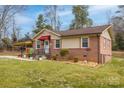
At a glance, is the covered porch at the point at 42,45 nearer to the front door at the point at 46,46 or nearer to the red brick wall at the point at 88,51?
the front door at the point at 46,46

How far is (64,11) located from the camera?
10.1m

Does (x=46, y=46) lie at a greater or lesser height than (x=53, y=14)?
lesser

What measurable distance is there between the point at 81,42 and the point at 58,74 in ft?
10.5

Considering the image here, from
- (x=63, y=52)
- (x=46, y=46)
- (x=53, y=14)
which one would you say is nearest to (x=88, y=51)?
(x=63, y=52)

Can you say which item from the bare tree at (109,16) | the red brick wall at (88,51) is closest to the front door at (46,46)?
the red brick wall at (88,51)

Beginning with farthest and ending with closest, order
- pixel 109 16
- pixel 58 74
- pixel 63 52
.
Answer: pixel 63 52
pixel 109 16
pixel 58 74

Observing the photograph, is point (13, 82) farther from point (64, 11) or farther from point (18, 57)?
point (64, 11)

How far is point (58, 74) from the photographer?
9398 mm

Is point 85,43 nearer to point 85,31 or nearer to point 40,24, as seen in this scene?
point 85,31

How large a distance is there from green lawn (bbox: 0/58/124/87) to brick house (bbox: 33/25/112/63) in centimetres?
79

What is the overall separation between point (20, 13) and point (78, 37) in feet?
10.7

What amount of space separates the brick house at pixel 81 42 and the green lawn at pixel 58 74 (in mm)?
787

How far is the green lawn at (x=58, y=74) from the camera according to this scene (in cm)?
878

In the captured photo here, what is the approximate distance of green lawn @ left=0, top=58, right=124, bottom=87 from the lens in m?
8.78
